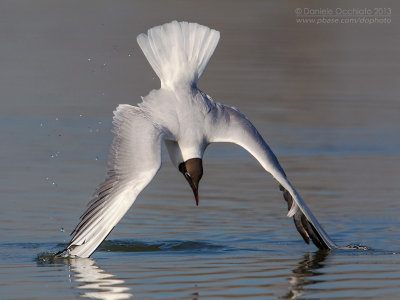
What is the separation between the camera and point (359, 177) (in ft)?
35.4

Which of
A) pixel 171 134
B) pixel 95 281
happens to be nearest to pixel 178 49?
pixel 171 134

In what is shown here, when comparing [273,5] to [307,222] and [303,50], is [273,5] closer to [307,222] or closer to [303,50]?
[303,50]

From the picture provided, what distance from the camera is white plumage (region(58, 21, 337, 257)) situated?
309 inches

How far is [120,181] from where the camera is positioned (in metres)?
7.98

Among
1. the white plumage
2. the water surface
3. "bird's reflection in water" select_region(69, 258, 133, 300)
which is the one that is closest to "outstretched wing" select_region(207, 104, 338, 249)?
the white plumage

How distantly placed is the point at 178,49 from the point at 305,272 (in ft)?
7.75

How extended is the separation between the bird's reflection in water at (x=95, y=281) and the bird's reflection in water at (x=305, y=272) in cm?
99

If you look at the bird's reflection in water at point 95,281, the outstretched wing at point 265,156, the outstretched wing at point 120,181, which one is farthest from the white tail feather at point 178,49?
the bird's reflection in water at point 95,281

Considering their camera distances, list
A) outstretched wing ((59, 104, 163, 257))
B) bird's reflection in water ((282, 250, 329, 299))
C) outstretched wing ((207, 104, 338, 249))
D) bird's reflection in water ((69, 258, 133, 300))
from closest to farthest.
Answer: bird's reflection in water ((69, 258, 133, 300)), bird's reflection in water ((282, 250, 329, 299)), outstretched wing ((59, 104, 163, 257)), outstretched wing ((207, 104, 338, 249))

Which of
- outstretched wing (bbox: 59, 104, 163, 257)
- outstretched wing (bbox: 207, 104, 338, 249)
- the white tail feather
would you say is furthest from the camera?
the white tail feather

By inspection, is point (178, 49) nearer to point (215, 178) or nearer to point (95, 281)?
point (215, 178)

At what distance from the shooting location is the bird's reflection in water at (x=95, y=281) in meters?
6.88

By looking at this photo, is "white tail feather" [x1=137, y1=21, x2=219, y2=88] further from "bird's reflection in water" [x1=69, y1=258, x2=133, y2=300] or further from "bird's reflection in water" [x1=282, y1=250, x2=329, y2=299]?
"bird's reflection in water" [x1=69, y1=258, x2=133, y2=300]

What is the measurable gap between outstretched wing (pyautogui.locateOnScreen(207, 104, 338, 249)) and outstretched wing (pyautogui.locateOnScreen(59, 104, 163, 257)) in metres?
0.66
